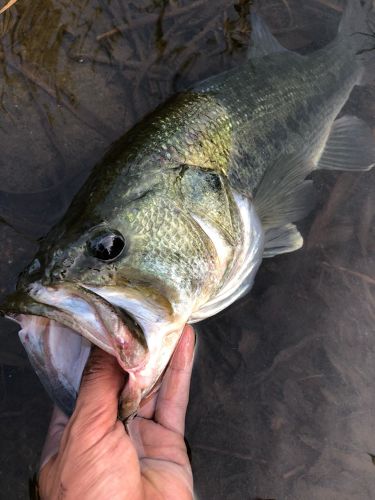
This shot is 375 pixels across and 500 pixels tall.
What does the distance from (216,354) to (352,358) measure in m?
0.86

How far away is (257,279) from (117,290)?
140 centimetres

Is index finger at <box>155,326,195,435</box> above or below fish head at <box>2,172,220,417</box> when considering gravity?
below

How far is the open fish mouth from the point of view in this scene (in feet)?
5.53

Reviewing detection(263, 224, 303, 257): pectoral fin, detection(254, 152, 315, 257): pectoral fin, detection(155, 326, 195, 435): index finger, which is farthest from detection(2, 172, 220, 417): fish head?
detection(263, 224, 303, 257): pectoral fin

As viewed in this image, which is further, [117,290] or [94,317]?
[117,290]

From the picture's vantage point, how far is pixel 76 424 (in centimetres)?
180

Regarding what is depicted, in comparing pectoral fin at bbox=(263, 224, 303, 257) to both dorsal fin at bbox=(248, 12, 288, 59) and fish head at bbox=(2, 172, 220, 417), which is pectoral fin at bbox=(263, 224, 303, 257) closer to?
fish head at bbox=(2, 172, 220, 417)

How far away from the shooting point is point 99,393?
1787 millimetres

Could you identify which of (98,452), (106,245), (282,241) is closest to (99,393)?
Answer: (98,452)

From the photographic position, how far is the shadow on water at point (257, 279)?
2.80m

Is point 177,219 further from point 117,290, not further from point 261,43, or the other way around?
point 261,43

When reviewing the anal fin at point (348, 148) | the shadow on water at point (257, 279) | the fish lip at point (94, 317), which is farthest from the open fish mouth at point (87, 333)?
the anal fin at point (348, 148)

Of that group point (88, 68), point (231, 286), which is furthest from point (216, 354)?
point (88, 68)

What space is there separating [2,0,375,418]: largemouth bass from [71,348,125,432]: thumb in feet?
0.19
